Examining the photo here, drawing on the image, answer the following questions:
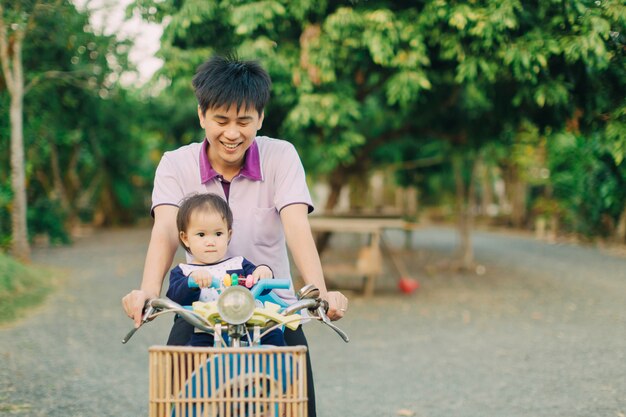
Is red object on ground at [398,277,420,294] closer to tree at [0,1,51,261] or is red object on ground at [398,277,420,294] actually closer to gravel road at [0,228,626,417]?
gravel road at [0,228,626,417]

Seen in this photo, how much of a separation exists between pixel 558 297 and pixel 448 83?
12.0 feet

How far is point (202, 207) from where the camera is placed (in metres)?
2.60

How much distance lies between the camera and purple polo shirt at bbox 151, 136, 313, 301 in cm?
282

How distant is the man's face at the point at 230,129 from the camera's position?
271 centimetres

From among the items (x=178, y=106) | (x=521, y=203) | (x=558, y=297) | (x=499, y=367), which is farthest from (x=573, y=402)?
(x=521, y=203)

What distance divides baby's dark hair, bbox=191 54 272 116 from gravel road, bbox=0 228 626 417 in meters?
2.96

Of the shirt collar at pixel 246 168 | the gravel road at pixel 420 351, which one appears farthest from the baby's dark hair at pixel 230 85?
the gravel road at pixel 420 351

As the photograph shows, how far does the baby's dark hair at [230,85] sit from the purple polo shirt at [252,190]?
0.23m

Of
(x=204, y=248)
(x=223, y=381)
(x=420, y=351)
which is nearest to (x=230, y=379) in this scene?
(x=223, y=381)

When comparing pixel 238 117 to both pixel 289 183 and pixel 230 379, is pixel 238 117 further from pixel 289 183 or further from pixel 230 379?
pixel 230 379

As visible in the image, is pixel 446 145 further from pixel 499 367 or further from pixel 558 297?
pixel 499 367

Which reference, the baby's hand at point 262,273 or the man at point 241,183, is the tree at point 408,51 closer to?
the man at point 241,183

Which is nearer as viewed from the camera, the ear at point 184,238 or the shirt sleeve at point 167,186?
the ear at point 184,238

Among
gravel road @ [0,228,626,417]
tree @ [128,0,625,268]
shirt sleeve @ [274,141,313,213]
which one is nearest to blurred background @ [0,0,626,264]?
tree @ [128,0,625,268]
